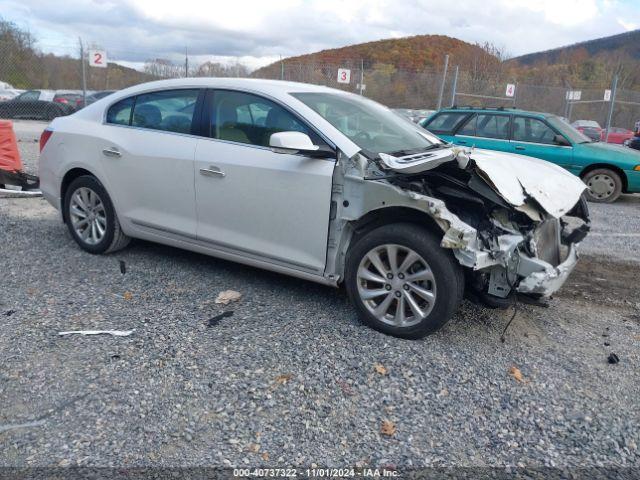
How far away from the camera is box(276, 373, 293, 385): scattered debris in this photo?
126 inches

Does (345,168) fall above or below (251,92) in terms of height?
below

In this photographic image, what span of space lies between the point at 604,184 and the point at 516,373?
750cm

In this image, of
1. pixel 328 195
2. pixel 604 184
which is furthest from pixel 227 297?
pixel 604 184

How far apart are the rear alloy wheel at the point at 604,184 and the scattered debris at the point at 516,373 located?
7183 mm

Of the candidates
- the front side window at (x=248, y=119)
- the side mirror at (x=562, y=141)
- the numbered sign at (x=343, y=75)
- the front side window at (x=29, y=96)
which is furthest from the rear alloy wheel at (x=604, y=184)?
the front side window at (x=29, y=96)

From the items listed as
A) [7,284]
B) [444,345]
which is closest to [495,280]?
[444,345]

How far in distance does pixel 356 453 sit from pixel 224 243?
2.23m

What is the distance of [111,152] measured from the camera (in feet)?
16.3

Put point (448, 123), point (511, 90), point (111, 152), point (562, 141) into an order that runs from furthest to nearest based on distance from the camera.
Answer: point (511, 90) < point (448, 123) < point (562, 141) < point (111, 152)

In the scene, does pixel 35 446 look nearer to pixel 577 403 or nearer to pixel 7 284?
pixel 7 284

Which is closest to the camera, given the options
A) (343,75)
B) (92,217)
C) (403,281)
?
(403,281)

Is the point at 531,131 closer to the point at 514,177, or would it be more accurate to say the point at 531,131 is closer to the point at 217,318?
the point at 514,177

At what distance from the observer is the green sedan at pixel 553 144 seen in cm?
956

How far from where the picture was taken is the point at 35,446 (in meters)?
2.63
